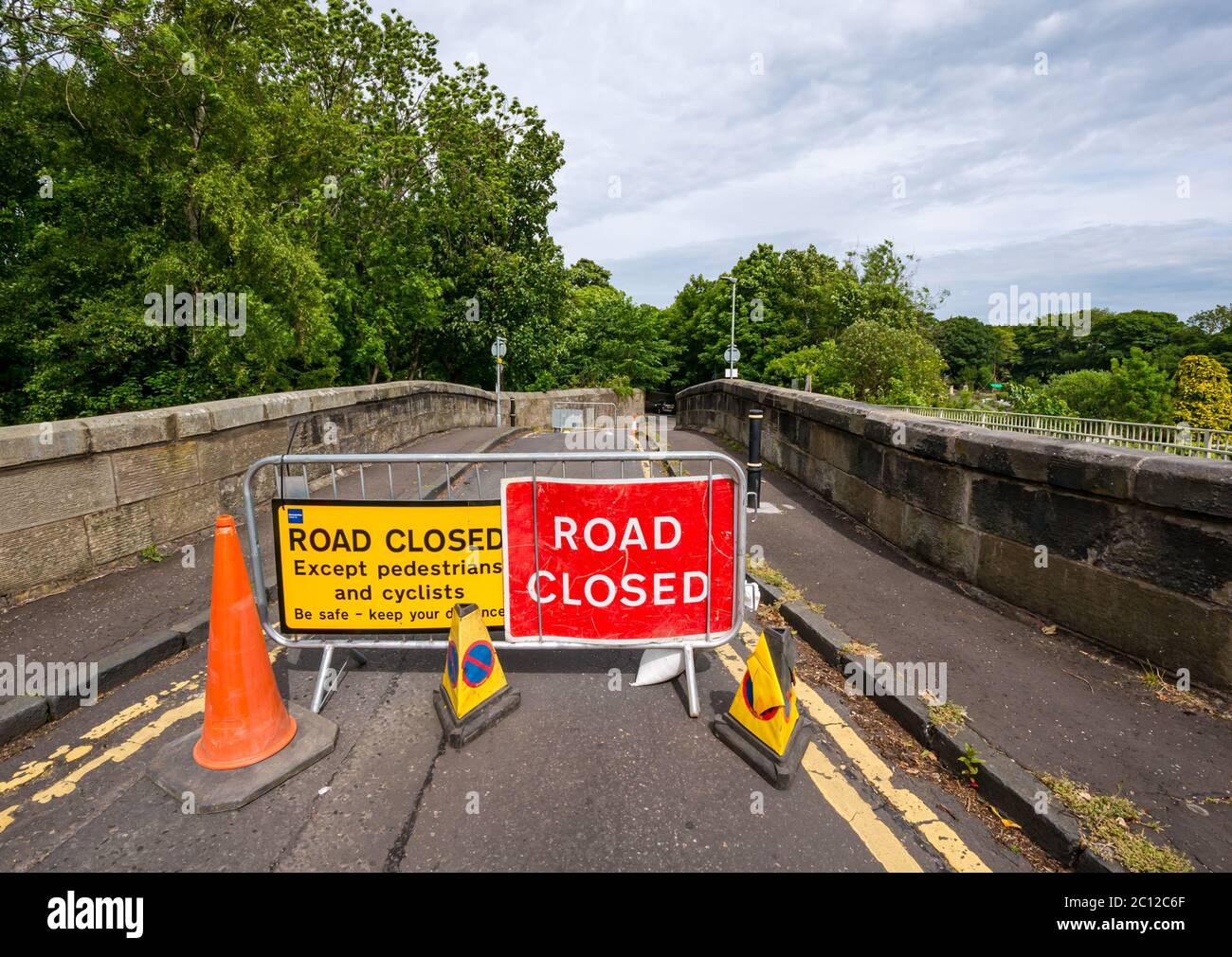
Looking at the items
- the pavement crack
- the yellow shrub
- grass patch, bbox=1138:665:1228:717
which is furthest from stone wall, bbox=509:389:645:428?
the yellow shrub

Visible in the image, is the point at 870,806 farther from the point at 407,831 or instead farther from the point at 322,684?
the point at 322,684

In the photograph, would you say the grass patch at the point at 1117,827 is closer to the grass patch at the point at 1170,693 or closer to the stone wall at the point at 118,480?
the grass patch at the point at 1170,693

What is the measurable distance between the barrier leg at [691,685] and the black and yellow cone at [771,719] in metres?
0.29

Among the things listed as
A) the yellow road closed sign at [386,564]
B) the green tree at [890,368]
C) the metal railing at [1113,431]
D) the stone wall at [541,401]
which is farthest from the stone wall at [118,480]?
the green tree at [890,368]

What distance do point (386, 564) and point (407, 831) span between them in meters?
1.59

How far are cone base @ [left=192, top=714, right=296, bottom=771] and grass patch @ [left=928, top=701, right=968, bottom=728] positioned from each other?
331 centimetres

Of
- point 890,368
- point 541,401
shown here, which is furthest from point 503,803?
point 890,368

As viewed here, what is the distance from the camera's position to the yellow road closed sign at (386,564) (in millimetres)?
3752

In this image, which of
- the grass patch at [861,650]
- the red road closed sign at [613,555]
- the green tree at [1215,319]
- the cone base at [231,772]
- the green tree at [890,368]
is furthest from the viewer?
the green tree at [1215,319]

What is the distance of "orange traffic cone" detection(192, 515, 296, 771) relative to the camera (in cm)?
307

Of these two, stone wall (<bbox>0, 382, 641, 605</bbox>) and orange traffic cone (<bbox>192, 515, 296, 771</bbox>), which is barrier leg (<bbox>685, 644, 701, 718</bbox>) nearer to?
orange traffic cone (<bbox>192, 515, 296, 771</bbox>)

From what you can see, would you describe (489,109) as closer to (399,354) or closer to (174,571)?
(399,354)

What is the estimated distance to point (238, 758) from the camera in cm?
304

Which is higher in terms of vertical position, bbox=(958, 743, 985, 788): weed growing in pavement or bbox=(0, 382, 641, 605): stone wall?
bbox=(0, 382, 641, 605): stone wall
